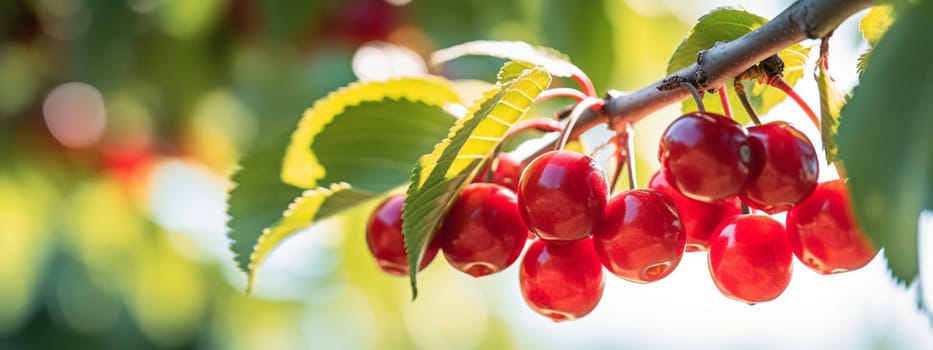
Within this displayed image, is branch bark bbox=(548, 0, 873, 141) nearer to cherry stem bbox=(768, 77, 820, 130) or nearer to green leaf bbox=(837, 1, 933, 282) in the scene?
cherry stem bbox=(768, 77, 820, 130)

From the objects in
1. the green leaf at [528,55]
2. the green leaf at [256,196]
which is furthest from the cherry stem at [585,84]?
the green leaf at [256,196]

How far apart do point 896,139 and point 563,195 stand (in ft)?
1.52

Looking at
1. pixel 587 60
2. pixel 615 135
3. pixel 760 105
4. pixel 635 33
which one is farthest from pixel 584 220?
pixel 635 33

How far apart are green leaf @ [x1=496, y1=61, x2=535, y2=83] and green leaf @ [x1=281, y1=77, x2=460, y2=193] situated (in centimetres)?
34

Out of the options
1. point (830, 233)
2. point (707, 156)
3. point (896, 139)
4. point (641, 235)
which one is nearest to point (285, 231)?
point (641, 235)

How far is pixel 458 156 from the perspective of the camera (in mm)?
1235

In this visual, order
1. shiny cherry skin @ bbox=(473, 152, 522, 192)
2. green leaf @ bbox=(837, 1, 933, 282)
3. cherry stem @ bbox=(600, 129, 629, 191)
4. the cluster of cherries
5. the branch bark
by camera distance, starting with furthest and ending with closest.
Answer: shiny cherry skin @ bbox=(473, 152, 522, 192) < cherry stem @ bbox=(600, 129, 629, 191) < the cluster of cherries < the branch bark < green leaf @ bbox=(837, 1, 933, 282)

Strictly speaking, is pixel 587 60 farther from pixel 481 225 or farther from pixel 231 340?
pixel 231 340

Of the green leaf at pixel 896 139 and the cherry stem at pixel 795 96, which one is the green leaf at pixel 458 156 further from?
the green leaf at pixel 896 139

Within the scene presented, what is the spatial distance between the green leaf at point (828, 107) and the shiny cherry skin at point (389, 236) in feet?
1.93

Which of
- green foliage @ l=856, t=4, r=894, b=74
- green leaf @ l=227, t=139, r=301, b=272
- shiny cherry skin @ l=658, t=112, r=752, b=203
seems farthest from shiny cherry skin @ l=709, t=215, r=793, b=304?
green leaf @ l=227, t=139, r=301, b=272

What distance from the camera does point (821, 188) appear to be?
1206 millimetres

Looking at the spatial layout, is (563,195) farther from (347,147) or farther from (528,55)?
(347,147)

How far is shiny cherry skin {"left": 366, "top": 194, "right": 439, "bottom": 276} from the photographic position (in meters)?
1.42
